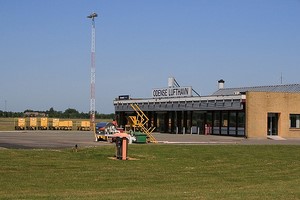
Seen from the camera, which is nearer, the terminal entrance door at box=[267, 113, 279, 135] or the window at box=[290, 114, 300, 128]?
the terminal entrance door at box=[267, 113, 279, 135]

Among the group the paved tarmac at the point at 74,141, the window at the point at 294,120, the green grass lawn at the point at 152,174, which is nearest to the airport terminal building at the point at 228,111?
the window at the point at 294,120

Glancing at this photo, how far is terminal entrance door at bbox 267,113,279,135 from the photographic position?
56000 mm

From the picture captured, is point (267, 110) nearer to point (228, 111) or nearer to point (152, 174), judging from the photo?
point (228, 111)

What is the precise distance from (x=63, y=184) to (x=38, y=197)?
336cm

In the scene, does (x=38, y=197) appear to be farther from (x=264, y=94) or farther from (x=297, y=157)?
(x=264, y=94)

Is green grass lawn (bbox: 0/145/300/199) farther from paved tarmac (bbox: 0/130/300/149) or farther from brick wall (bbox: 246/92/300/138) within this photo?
brick wall (bbox: 246/92/300/138)

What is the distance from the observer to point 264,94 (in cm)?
5478

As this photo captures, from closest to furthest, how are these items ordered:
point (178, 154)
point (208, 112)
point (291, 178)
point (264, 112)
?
point (291, 178)
point (178, 154)
point (264, 112)
point (208, 112)

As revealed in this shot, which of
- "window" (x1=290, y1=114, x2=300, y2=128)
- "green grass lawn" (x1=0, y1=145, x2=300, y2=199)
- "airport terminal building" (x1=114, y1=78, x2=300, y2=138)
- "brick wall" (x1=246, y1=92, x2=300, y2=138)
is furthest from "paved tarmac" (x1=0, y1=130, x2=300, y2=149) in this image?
"window" (x1=290, y1=114, x2=300, y2=128)

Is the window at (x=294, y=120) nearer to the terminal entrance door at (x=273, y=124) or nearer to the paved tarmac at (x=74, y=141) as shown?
the terminal entrance door at (x=273, y=124)

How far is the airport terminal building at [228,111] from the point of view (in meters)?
54.5

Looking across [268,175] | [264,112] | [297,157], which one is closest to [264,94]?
[264,112]

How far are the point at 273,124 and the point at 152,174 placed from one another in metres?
37.7

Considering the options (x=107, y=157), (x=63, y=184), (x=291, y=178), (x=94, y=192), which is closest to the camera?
(x=94, y=192)
